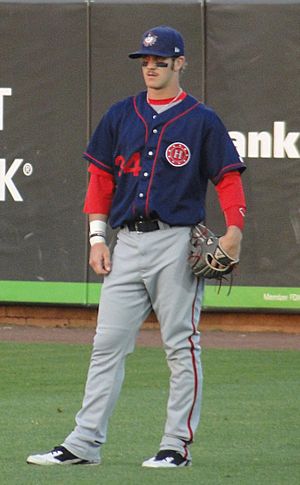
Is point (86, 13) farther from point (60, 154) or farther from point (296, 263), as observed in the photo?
point (296, 263)

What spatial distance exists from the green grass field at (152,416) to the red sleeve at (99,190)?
1.16 m

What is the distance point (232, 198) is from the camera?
6676 mm

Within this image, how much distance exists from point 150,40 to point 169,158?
52cm

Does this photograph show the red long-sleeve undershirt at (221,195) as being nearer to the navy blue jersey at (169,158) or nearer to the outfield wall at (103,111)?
the navy blue jersey at (169,158)

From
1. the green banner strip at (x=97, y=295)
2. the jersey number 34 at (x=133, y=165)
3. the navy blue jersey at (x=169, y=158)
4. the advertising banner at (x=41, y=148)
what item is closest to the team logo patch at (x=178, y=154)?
the navy blue jersey at (x=169, y=158)

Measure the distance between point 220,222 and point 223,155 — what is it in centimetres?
676

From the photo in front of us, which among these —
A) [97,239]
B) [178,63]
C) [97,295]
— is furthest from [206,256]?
[97,295]

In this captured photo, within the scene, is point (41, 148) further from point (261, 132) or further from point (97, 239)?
point (97, 239)

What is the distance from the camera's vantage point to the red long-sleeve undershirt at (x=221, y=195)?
6656 mm

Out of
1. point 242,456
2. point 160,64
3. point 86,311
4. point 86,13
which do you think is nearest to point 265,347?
point 86,311

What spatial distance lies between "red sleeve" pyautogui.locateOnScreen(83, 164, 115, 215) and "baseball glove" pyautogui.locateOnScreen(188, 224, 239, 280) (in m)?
0.43

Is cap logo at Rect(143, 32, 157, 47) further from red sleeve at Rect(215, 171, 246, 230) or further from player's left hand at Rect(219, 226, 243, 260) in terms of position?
player's left hand at Rect(219, 226, 243, 260)

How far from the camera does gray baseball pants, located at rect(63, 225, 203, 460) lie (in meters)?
6.61

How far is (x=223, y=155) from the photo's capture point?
6645mm
